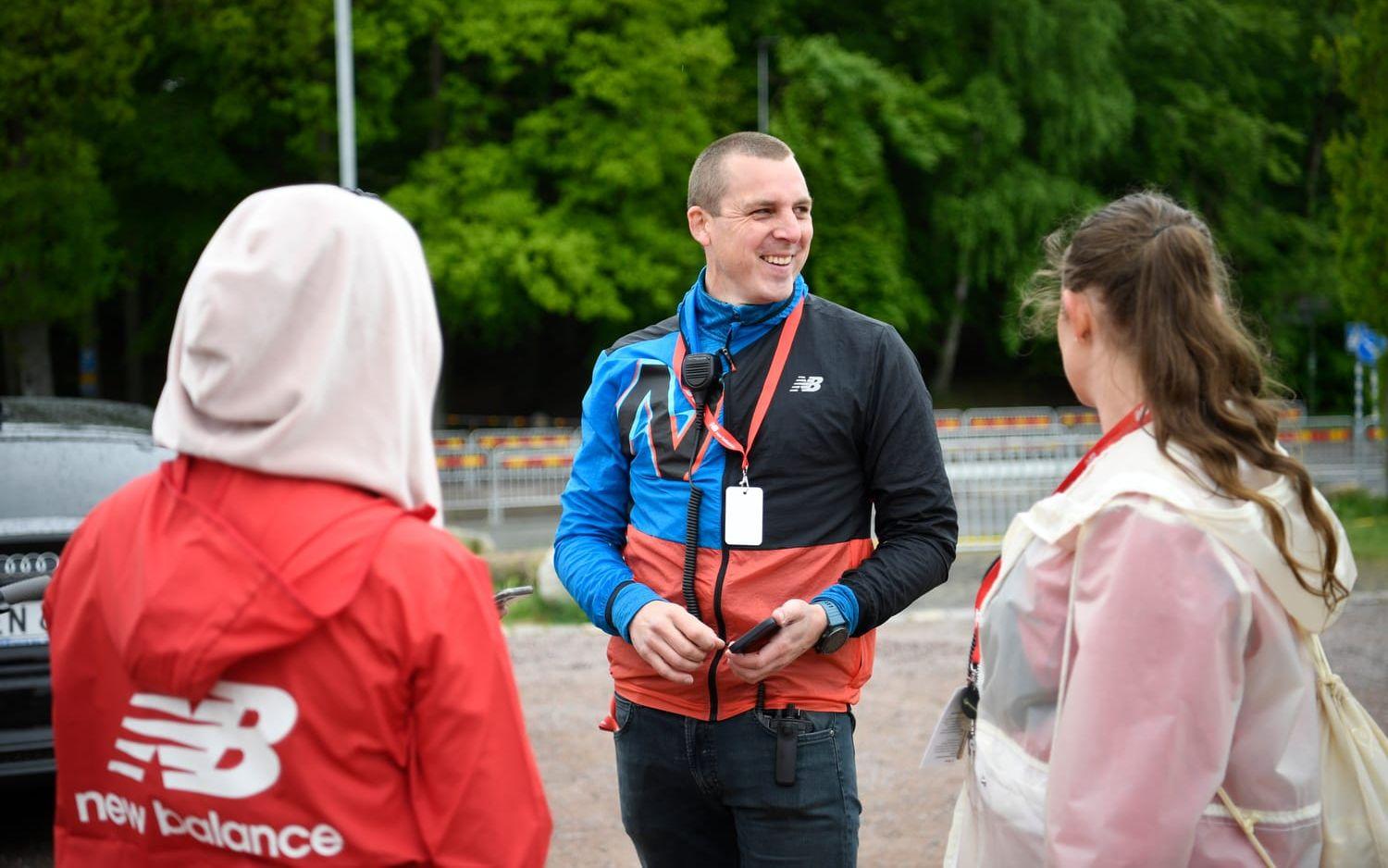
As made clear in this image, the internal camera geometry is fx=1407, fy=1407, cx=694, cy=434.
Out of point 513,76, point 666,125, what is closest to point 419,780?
point 666,125

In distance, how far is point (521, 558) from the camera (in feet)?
36.0

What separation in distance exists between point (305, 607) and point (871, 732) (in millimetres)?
5459

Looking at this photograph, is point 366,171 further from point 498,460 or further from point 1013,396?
point 1013,396

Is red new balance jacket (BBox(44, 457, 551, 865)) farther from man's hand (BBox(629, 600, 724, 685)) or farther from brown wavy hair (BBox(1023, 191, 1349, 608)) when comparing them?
brown wavy hair (BBox(1023, 191, 1349, 608))

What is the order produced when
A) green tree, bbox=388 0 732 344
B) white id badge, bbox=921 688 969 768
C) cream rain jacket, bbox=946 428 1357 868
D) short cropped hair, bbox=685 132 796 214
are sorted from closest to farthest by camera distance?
cream rain jacket, bbox=946 428 1357 868 → white id badge, bbox=921 688 969 768 → short cropped hair, bbox=685 132 796 214 → green tree, bbox=388 0 732 344

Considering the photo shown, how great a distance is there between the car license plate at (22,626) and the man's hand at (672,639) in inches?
122

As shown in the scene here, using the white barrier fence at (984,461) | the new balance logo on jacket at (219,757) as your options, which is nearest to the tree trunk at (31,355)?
the white barrier fence at (984,461)

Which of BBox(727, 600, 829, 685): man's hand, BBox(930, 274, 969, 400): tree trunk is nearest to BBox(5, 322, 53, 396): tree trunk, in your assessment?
BBox(930, 274, 969, 400): tree trunk

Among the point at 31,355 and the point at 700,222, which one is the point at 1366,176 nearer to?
the point at 700,222

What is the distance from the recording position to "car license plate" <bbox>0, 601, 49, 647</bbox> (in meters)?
5.02

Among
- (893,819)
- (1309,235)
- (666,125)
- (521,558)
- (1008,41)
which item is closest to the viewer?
(893,819)

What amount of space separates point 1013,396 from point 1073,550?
35044mm

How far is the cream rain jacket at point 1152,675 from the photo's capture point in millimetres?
1895

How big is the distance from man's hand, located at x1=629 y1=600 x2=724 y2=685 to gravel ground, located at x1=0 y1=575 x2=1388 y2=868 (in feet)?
8.57
